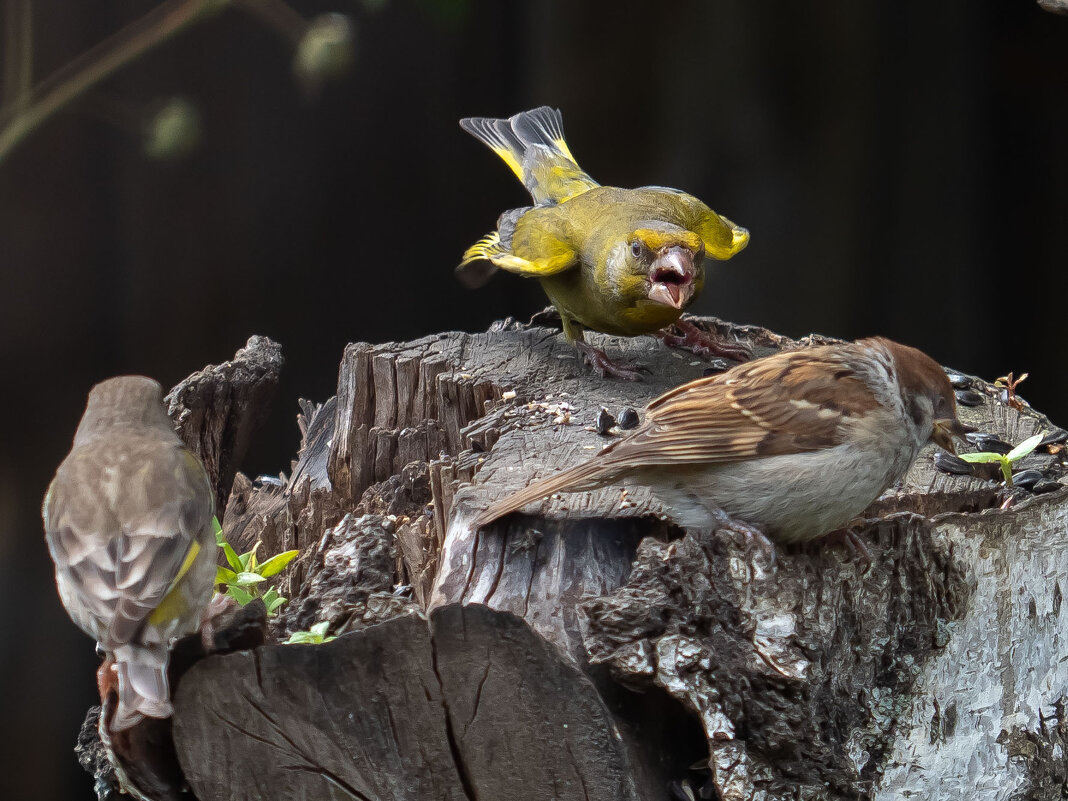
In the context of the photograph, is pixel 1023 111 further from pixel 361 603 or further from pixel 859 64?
pixel 361 603

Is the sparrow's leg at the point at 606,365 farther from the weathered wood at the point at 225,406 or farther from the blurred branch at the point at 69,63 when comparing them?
the blurred branch at the point at 69,63

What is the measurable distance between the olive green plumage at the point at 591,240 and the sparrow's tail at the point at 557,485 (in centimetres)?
134

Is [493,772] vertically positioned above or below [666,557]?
below

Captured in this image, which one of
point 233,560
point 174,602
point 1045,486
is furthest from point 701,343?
point 174,602

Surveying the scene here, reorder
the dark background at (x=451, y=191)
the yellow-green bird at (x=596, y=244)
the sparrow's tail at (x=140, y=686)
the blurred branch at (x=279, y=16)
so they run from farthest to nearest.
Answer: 1. the blurred branch at (x=279, y=16)
2. the dark background at (x=451, y=191)
3. the yellow-green bird at (x=596, y=244)
4. the sparrow's tail at (x=140, y=686)

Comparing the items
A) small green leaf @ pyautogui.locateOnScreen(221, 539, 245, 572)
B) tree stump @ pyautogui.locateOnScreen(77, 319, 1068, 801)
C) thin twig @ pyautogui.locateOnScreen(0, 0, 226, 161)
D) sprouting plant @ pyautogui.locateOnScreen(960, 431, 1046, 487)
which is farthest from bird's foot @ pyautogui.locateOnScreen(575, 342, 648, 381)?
thin twig @ pyautogui.locateOnScreen(0, 0, 226, 161)

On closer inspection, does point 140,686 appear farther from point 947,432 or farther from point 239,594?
point 947,432

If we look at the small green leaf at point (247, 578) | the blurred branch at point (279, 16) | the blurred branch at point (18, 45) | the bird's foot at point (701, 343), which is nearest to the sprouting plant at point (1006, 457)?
the bird's foot at point (701, 343)

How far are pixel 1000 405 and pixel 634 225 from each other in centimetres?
133

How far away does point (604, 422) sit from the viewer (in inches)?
129

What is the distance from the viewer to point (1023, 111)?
5109mm

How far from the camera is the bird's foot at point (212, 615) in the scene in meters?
2.15

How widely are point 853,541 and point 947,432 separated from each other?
0.37 m

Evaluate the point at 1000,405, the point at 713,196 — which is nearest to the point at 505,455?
the point at 1000,405
